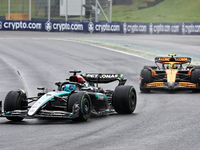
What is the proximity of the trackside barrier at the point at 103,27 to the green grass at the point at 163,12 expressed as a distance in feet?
115


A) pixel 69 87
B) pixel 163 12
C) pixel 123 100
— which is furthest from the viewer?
pixel 163 12

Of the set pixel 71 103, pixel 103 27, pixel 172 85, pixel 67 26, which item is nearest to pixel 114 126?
pixel 71 103

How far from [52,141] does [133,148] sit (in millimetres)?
1485

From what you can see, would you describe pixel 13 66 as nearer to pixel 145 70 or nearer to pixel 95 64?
pixel 95 64

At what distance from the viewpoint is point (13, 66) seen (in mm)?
26375

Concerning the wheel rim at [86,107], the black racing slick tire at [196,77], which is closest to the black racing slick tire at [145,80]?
the black racing slick tire at [196,77]

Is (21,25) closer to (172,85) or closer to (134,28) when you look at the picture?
(134,28)

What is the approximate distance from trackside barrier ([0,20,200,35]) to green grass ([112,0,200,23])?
3511 centimetres

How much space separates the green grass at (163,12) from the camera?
9731cm

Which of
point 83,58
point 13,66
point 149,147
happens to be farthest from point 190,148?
point 83,58

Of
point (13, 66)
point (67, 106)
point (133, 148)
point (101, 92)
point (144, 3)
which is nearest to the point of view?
point (133, 148)

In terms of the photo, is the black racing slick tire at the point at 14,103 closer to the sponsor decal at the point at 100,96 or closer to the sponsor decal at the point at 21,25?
the sponsor decal at the point at 100,96

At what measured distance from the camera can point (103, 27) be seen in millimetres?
58156

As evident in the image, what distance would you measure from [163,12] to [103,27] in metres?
47.4
